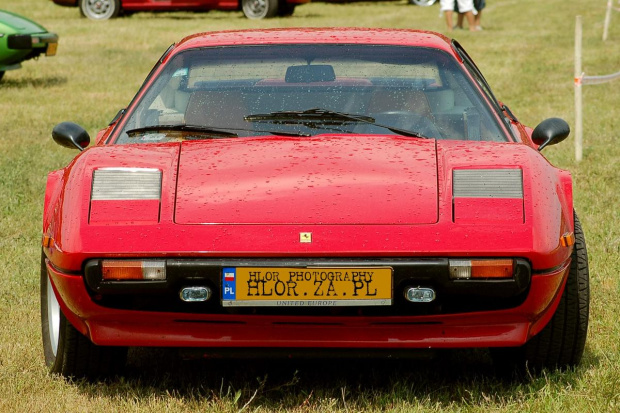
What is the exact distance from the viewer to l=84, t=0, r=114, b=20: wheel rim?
75.4ft

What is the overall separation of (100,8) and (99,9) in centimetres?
3

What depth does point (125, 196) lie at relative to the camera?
3494 millimetres

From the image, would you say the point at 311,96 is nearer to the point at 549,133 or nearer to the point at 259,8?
the point at 549,133

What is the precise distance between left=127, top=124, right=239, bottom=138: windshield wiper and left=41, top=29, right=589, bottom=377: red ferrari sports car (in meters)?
0.10

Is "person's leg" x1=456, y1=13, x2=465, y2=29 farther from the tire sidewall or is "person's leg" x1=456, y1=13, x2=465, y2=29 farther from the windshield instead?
the tire sidewall

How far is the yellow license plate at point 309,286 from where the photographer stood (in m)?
3.28

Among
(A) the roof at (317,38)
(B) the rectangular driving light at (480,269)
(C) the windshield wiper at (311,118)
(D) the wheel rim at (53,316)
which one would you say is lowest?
(D) the wheel rim at (53,316)

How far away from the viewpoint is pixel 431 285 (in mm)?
3322

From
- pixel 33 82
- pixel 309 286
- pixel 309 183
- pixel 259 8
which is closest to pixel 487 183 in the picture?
pixel 309 183

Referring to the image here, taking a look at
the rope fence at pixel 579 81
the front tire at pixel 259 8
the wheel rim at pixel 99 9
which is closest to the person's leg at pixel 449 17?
the front tire at pixel 259 8

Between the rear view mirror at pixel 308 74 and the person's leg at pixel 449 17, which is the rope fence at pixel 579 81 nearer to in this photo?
the rear view mirror at pixel 308 74

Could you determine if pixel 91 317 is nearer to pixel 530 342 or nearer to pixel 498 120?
pixel 530 342

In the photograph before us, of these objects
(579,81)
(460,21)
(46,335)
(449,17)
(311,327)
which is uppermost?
(311,327)

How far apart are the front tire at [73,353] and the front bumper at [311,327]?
0.26m
